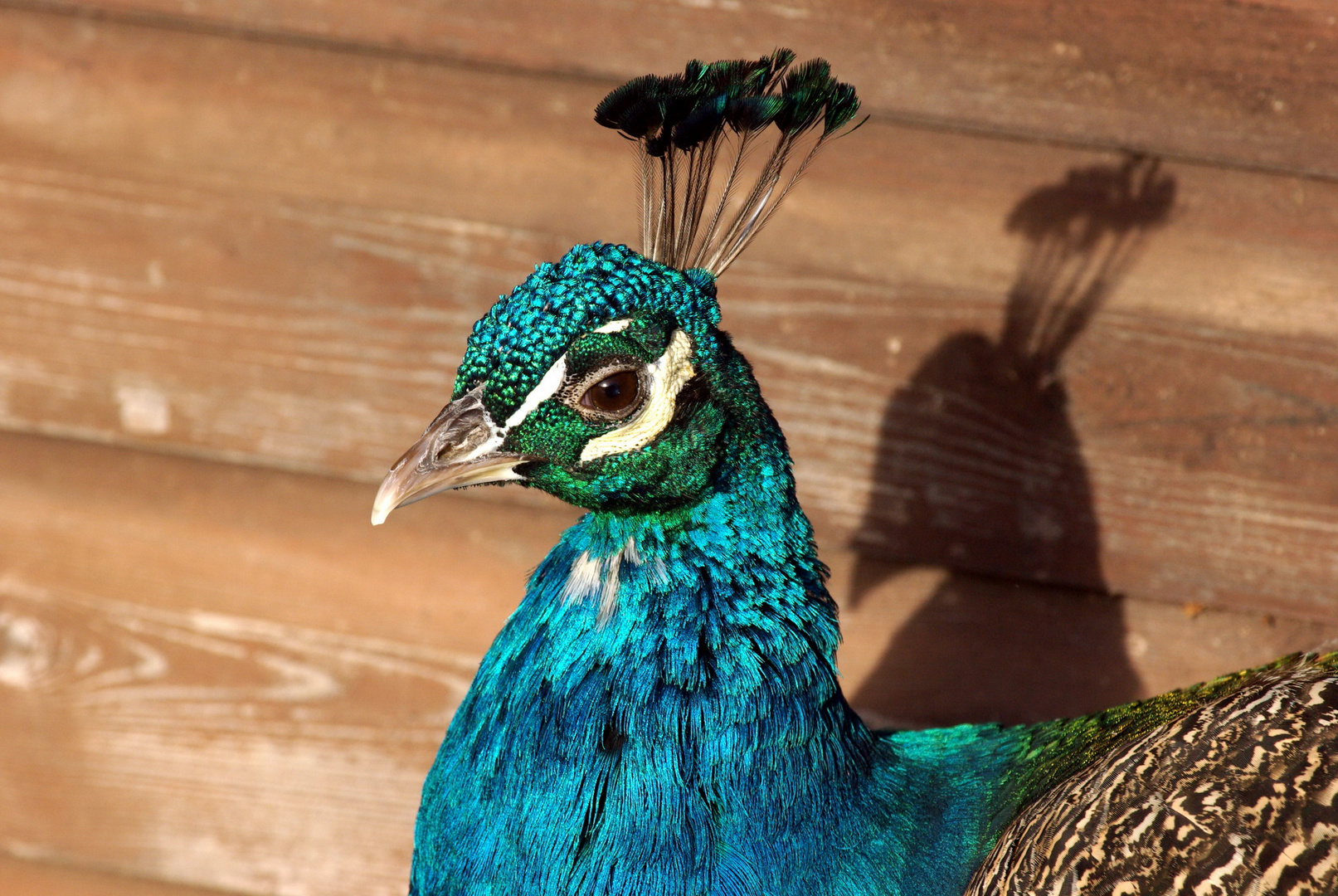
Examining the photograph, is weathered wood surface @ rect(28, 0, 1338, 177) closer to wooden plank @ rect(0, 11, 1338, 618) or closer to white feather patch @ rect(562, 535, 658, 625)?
wooden plank @ rect(0, 11, 1338, 618)

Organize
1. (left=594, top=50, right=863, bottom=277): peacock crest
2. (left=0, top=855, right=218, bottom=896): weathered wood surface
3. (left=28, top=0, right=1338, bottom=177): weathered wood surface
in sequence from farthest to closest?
(left=0, top=855, right=218, bottom=896): weathered wood surface
(left=28, top=0, right=1338, bottom=177): weathered wood surface
(left=594, top=50, right=863, bottom=277): peacock crest

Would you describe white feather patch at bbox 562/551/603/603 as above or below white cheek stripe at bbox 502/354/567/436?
below

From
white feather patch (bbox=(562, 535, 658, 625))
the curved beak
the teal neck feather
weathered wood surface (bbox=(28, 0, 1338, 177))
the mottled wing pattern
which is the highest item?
weathered wood surface (bbox=(28, 0, 1338, 177))

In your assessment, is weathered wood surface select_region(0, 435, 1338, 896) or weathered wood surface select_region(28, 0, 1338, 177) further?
weathered wood surface select_region(0, 435, 1338, 896)

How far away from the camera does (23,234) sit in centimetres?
128

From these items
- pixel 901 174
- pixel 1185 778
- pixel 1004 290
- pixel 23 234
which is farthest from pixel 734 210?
pixel 23 234

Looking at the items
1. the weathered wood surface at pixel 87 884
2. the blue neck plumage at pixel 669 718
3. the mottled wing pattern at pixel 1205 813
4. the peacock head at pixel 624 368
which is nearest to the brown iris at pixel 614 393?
the peacock head at pixel 624 368

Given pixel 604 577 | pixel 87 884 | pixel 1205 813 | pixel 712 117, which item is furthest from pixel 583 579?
pixel 87 884

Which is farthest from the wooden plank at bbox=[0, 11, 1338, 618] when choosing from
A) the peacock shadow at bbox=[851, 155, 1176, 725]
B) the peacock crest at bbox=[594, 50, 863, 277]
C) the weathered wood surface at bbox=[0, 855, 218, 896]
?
the weathered wood surface at bbox=[0, 855, 218, 896]

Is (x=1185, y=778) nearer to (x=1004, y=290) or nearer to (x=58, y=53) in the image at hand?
(x=1004, y=290)

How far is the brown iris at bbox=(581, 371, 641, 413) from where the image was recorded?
2.55 feet

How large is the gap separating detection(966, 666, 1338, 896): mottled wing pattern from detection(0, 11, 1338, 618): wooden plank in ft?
1.42

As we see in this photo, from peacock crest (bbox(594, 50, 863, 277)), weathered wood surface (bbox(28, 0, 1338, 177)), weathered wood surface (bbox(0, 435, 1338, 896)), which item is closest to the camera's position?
peacock crest (bbox(594, 50, 863, 277))

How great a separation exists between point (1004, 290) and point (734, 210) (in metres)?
0.33
